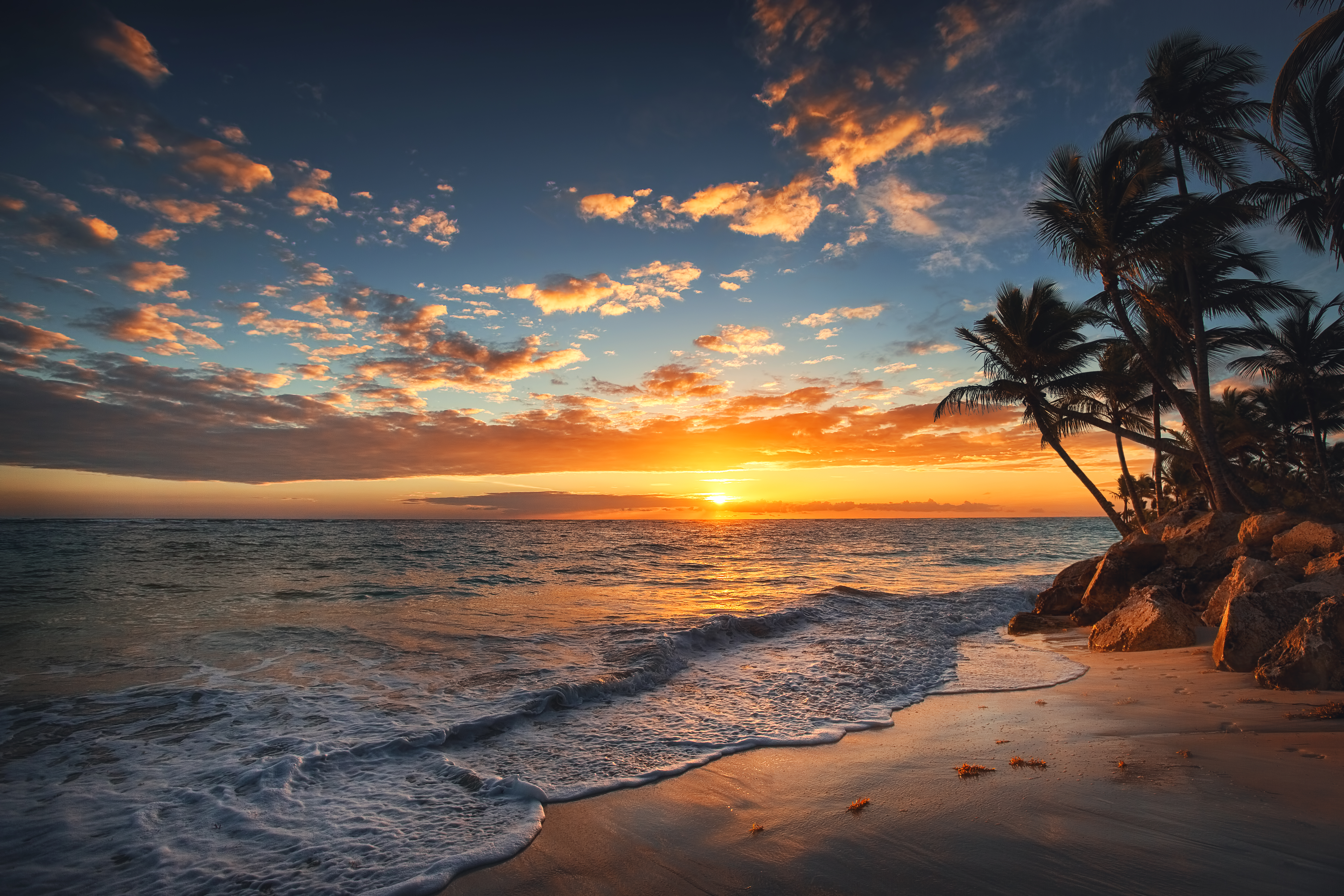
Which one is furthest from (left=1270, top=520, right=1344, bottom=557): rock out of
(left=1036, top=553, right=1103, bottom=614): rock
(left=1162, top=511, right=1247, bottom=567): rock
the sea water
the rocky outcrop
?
the sea water

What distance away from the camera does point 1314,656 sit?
6.33 meters

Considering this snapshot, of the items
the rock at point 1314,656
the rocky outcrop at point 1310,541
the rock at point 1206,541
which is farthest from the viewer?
the rock at point 1206,541

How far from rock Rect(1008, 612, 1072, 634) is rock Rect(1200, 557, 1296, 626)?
2451 millimetres

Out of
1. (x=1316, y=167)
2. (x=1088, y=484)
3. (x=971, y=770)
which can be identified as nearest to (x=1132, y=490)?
(x=1088, y=484)

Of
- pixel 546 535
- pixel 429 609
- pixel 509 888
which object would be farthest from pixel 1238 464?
pixel 546 535

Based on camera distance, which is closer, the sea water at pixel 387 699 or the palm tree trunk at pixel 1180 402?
the sea water at pixel 387 699

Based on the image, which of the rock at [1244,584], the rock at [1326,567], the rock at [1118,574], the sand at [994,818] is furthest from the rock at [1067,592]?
the sand at [994,818]

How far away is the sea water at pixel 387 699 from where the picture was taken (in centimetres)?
425

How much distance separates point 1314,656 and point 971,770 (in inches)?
182

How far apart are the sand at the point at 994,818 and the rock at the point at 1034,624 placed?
694 cm

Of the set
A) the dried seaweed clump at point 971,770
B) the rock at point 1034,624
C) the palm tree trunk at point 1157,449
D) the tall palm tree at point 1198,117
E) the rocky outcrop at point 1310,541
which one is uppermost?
the tall palm tree at point 1198,117

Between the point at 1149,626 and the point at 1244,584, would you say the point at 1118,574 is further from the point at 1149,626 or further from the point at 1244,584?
the point at 1149,626

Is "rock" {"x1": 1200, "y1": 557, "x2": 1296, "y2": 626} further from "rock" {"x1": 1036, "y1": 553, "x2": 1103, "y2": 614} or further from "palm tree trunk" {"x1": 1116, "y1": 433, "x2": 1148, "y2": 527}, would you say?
"palm tree trunk" {"x1": 1116, "y1": 433, "x2": 1148, "y2": 527}

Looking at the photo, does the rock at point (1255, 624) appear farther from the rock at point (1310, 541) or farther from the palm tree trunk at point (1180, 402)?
the palm tree trunk at point (1180, 402)
